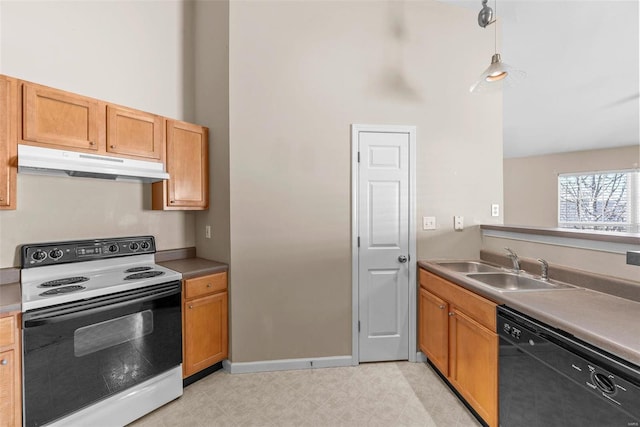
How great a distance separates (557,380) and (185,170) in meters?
2.78

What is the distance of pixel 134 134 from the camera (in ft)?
7.30

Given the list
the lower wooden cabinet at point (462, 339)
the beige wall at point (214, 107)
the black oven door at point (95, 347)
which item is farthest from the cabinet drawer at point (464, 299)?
the black oven door at point (95, 347)

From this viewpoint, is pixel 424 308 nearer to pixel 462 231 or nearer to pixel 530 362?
pixel 462 231

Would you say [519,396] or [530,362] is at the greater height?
[530,362]

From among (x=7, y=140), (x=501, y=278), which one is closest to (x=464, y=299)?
(x=501, y=278)

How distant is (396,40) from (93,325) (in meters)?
3.16

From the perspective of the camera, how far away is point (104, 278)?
6.59 ft

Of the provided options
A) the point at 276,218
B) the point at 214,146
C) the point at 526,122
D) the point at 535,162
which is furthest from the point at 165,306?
the point at 535,162

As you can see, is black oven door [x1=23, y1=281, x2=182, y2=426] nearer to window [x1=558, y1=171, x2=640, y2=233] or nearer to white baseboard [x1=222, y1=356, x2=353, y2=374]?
white baseboard [x1=222, y1=356, x2=353, y2=374]

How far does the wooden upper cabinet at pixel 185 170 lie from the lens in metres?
2.44

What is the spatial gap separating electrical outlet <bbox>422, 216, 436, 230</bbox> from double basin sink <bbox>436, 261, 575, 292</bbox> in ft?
1.09

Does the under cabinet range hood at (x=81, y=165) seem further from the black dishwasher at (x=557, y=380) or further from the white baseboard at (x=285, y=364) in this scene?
the black dishwasher at (x=557, y=380)

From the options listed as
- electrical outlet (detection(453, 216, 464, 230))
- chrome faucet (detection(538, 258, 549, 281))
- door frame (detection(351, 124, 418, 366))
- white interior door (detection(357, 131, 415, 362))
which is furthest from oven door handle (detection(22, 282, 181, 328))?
chrome faucet (detection(538, 258, 549, 281))

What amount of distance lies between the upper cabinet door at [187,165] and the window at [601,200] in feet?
21.8
